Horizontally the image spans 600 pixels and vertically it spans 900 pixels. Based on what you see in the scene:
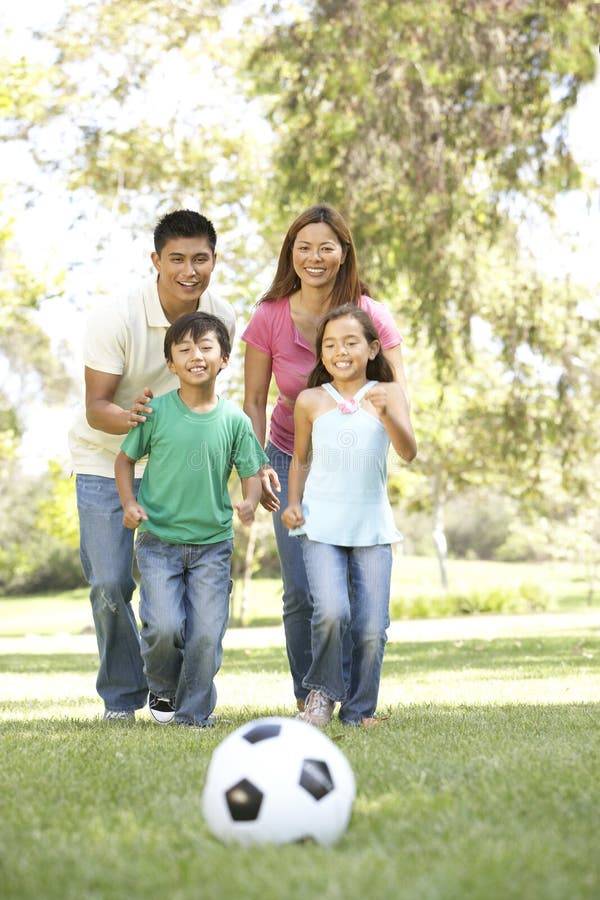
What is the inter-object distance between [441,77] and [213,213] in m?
7.31

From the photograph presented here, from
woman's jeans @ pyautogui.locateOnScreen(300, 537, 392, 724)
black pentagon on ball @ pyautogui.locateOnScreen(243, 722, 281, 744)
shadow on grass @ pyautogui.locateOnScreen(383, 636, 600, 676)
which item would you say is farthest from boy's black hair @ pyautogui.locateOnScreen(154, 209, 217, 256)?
shadow on grass @ pyautogui.locateOnScreen(383, 636, 600, 676)

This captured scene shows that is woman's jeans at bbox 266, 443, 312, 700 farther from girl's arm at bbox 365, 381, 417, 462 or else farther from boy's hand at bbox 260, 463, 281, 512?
girl's arm at bbox 365, 381, 417, 462

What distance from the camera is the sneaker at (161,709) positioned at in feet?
18.0

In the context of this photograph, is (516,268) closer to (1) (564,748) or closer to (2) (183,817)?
(1) (564,748)

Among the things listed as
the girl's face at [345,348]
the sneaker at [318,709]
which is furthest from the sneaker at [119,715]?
the girl's face at [345,348]

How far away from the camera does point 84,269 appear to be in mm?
17828

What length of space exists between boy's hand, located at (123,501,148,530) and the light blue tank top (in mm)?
717

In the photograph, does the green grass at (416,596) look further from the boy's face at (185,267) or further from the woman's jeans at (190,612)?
the boy's face at (185,267)

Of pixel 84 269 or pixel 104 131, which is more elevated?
pixel 104 131

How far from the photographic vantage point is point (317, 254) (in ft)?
18.0

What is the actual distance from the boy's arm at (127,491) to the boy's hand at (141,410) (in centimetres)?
17

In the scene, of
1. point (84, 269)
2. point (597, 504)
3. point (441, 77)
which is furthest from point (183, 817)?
point (597, 504)

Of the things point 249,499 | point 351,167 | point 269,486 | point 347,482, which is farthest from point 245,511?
point 351,167

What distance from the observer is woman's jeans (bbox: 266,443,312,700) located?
5.70 m
